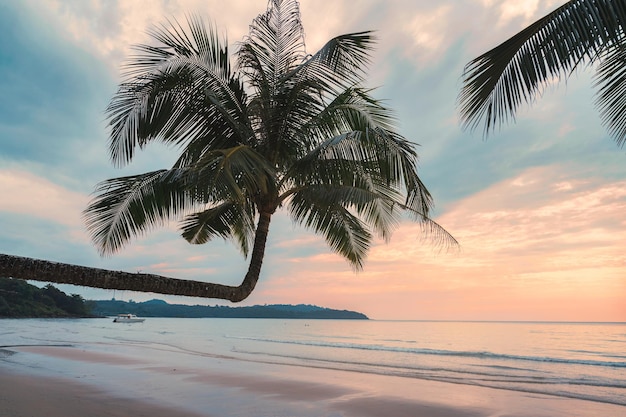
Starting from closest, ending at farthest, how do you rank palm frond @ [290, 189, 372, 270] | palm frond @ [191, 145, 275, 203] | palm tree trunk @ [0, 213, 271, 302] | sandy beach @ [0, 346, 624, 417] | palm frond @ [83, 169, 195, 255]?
palm tree trunk @ [0, 213, 271, 302] → palm frond @ [191, 145, 275, 203] → palm frond @ [83, 169, 195, 255] → palm frond @ [290, 189, 372, 270] → sandy beach @ [0, 346, 624, 417]

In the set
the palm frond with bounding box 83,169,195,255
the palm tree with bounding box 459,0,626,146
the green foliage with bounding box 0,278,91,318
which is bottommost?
the green foliage with bounding box 0,278,91,318

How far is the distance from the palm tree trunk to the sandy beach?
3.63 metres

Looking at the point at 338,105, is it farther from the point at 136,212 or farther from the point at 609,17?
the point at 609,17

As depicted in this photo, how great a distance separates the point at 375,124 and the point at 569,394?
30.5ft

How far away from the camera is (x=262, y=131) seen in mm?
6332

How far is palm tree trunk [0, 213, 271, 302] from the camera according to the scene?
3.02m

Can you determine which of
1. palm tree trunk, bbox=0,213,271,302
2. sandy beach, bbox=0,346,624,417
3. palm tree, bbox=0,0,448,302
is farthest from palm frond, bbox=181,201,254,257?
sandy beach, bbox=0,346,624,417

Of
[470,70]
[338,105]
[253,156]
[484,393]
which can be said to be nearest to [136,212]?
[253,156]

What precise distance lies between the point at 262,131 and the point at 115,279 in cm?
329

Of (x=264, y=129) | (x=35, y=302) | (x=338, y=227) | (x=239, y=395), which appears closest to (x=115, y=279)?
(x=264, y=129)

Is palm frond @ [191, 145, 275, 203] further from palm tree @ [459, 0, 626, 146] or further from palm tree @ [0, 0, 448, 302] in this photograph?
palm tree @ [459, 0, 626, 146]

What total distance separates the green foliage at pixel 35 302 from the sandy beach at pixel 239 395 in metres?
60.1

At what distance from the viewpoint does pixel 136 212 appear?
5.75 m

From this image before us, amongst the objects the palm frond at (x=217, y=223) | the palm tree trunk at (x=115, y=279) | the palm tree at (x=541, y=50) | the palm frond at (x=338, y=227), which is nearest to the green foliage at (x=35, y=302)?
the palm frond at (x=217, y=223)
